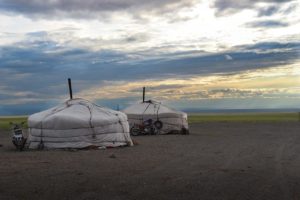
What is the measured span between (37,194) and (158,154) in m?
8.57

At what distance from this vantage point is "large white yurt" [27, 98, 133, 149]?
20.0m

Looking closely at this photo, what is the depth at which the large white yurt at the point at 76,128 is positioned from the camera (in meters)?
20.0

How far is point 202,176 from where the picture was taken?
37.4ft

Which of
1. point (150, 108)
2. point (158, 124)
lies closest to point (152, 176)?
point (158, 124)

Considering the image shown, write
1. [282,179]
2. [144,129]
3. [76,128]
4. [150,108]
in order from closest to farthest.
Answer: [282,179]
[76,128]
[144,129]
[150,108]

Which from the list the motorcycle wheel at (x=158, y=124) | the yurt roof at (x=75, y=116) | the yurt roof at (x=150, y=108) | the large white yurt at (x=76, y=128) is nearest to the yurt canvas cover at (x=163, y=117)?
the yurt roof at (x=150, y=108)

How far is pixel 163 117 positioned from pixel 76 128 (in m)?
12.4

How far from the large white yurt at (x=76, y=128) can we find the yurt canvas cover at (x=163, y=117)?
10313 mm

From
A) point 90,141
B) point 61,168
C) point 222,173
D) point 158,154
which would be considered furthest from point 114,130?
point 222,173

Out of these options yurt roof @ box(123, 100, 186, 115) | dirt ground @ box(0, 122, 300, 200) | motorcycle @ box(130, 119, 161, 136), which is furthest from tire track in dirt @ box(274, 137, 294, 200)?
yurt roof @ box(123, 100, 186, 115)

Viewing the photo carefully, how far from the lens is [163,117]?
104 ft

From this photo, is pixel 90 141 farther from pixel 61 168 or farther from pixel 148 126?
pixel 148 126

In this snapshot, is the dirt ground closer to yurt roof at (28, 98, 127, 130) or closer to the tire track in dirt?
the tire track in dirt

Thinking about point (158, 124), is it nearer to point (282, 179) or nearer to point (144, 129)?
point (144, 129)
